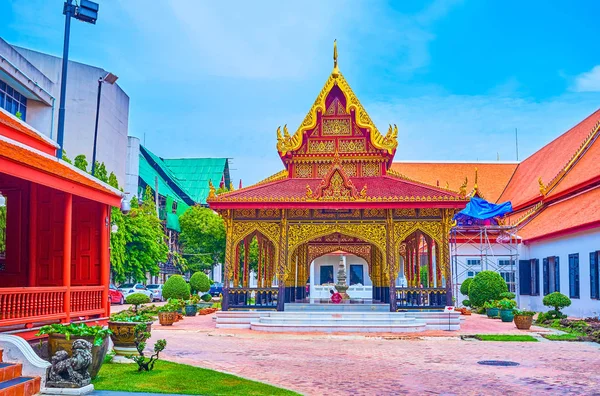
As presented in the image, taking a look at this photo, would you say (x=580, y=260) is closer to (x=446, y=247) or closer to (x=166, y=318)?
(x=446, y=247)

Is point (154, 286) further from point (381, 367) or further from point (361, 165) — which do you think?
point (381, 367)

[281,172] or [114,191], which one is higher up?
[281,172]

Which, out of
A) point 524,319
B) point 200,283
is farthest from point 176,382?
point 200,283

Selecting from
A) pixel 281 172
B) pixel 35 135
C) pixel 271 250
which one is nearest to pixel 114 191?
A: pixel 35 135

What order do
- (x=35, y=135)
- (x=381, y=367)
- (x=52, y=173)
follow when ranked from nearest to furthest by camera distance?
(x=52, y=173) → (x=381, y=367) → (x=35, y=135)

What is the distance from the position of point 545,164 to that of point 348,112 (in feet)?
53.9

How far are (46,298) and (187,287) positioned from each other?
1522 cm

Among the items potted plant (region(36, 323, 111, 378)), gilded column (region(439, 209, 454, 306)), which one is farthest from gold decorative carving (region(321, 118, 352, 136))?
potted plant (region(36, 323, 111, 378))

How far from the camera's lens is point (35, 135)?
40.2ft

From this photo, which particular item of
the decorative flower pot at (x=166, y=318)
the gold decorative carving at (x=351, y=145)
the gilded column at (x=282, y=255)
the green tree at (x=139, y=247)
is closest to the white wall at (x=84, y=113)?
the green tree at (x=139, y=247)

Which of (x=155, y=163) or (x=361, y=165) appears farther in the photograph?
(x=155, y=163)

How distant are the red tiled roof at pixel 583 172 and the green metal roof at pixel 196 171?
191 feet

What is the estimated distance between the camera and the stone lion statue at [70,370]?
7902 mm

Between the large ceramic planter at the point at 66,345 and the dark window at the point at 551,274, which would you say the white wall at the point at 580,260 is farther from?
the large ceramic planter at the point at 66,345
